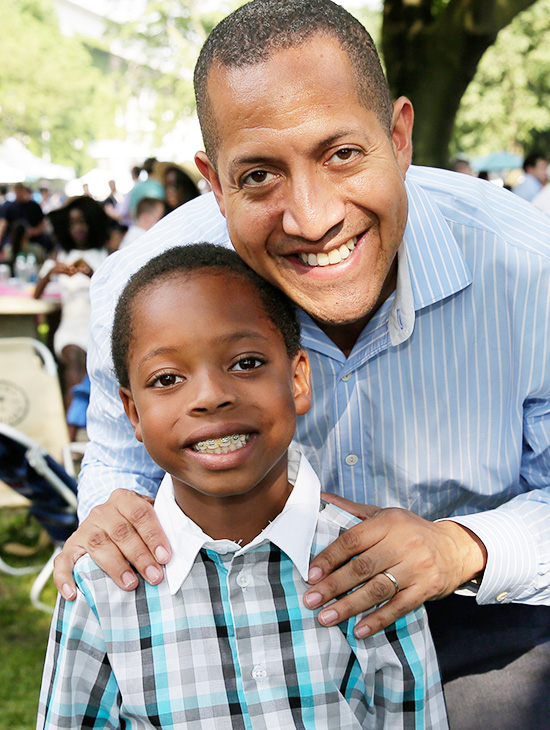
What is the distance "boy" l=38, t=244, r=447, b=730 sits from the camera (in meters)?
1.68

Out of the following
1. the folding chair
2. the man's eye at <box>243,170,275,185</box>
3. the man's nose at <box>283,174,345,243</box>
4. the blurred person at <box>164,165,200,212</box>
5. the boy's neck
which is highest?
the blurred person at <box>164,165,200,212</box>

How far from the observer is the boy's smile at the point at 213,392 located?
1.67 metres

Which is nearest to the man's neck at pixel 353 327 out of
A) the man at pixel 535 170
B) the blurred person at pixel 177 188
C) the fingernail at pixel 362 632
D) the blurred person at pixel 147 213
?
the fingernail at pixel 362 632

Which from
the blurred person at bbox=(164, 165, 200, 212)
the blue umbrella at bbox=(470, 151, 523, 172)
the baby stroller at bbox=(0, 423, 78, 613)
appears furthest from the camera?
the blue umbrella at bbox=(470, 151, 523, 172)

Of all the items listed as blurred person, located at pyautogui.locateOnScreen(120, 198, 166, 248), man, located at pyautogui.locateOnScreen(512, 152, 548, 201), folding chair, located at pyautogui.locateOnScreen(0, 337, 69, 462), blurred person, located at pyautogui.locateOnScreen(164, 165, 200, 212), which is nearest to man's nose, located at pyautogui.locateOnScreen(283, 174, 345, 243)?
folding chair, located at pyautogui.locateOnScreen(0, 337, 69, 462)

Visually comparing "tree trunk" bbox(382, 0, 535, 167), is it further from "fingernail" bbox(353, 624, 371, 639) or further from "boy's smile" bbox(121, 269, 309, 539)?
"fingernail" bbox(353, 624, 371, 639)

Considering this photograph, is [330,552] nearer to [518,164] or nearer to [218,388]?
[218,388]

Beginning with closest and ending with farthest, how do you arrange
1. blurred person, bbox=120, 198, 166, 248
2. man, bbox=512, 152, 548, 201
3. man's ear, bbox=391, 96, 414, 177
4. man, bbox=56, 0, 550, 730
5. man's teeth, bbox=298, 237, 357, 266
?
man, bbox=56, 0, 550, 730, man's teeth, bbox=298, 237, 357, 266, man's ear, bbox=391, 96, 414, 177, blurred person, bbox=120, 198, 166, 248, man, bbox=512, 152, 548, 201

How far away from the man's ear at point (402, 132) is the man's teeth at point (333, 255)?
0.93 ft

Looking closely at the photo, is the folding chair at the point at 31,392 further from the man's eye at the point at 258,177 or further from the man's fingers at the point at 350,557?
the man's fingers at the point at 350,557

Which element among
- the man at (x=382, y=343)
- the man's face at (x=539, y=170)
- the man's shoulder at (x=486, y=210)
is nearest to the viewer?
the man at (x=382, y=343)

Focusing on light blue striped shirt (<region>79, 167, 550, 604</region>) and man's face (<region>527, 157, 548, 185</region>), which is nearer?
light blue striped shirt (<region>79, 167, 550, 604</region>)

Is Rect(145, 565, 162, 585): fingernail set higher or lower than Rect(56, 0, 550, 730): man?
lower

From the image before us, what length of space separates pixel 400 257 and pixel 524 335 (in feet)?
1.25
